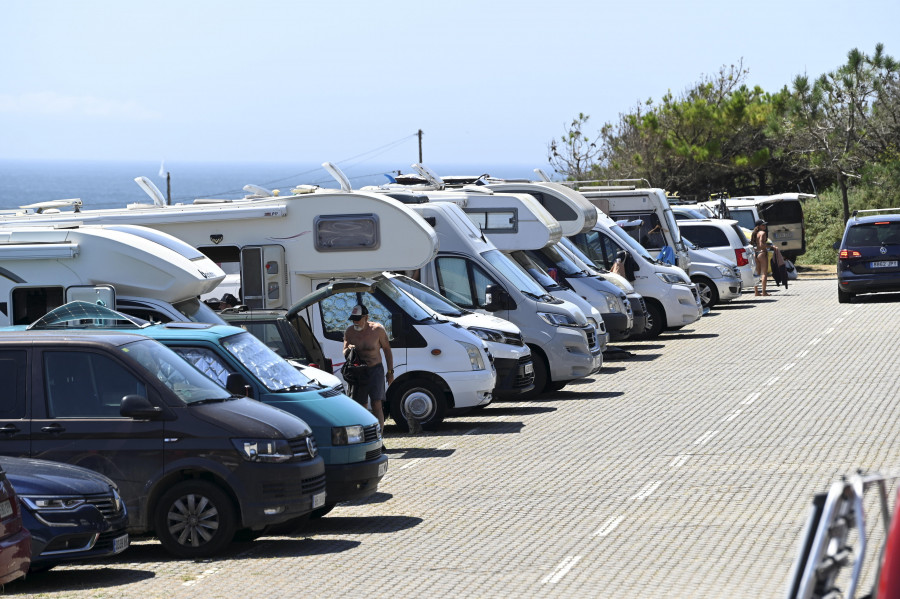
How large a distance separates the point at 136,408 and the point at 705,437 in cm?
691

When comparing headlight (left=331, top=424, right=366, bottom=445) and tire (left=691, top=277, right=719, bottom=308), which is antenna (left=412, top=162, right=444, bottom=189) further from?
headlight (left=331, top=424, right=366, bottom=445)

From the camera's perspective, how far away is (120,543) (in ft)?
31.1

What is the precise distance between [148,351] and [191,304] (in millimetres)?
3919

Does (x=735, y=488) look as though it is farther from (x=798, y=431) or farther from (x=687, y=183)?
(x=687, y=183)

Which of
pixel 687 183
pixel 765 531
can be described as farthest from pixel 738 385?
pixel 687 183

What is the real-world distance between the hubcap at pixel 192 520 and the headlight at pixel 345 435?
1.58 metres

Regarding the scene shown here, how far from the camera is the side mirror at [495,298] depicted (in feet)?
61.5

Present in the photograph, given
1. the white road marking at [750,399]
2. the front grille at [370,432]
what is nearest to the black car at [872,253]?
the white road marking at [750,399]

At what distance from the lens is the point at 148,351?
10703 mm

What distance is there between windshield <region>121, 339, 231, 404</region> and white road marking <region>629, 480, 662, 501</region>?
356 centimetres

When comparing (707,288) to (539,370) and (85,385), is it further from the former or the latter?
(85,385)

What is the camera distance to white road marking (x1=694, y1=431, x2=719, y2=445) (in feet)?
47.0

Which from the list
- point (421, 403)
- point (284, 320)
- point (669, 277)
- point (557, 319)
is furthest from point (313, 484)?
point (669, 277)

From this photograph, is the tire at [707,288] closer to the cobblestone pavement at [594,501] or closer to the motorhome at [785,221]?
the motorhome at [785,221]
